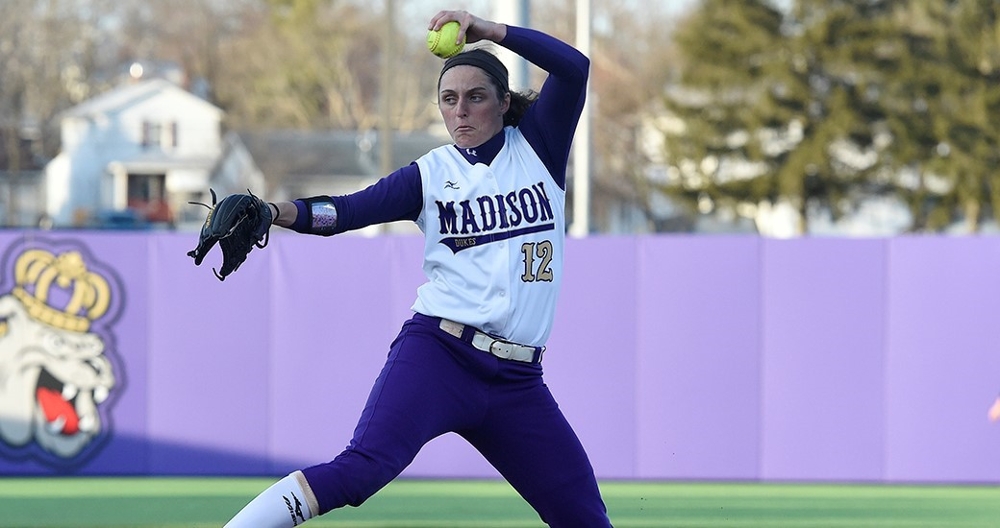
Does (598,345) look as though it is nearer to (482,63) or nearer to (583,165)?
(482,63)

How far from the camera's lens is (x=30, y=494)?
965 centimetres

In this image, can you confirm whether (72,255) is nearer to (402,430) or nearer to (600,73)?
(402,430)

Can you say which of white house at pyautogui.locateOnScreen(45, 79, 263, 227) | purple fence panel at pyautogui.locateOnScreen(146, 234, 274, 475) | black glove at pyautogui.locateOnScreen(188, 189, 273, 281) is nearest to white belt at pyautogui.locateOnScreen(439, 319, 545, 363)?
black glove at pyautogui.locateOnScreen(188, 189, 273, 281)

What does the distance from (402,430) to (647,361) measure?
6300mm

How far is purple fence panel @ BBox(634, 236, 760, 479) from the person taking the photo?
10.5 m

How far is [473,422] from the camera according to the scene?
15.0ft

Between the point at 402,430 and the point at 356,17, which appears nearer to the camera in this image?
the point at 402,430

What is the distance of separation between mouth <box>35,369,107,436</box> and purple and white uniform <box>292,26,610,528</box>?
6.50 metres

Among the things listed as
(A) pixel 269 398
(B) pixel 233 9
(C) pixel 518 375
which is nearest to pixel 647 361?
(A) pixel 269 398

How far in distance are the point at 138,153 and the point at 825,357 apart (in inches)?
2145

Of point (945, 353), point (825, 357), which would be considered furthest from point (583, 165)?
point (945, 353)

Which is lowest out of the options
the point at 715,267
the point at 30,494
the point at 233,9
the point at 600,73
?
the point at 30,494

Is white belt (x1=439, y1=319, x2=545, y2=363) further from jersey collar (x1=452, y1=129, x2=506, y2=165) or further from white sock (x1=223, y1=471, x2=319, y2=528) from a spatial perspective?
white sock (x1=223, y1=471, x2=319, y2=528)

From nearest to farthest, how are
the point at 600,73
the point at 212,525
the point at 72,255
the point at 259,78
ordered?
the point at 212,525 < the point at 72,255 < the point at 600,73 < the point at 259,78
